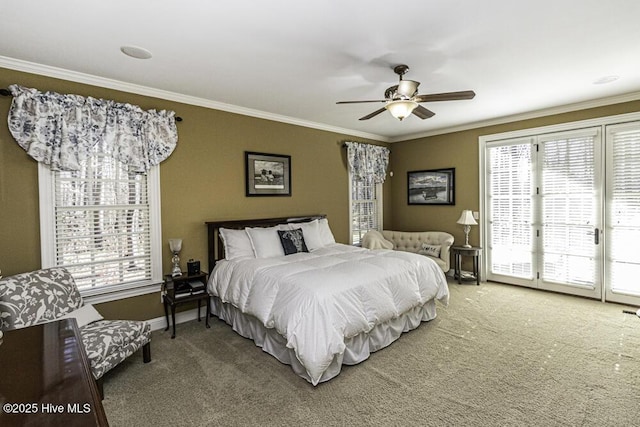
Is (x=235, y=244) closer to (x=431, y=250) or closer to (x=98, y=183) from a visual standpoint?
(x=98, y=183)

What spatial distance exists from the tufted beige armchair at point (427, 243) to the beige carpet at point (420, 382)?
180 cm

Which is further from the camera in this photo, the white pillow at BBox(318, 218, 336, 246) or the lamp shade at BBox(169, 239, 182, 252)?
the white pillow at BBox(318, 218, 336, 246)

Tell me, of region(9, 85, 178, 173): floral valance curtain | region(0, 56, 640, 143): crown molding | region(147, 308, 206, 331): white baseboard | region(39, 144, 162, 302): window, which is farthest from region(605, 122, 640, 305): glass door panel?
region(39, 144, 162, 302): window

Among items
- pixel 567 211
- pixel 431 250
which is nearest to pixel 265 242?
pixel 431 250

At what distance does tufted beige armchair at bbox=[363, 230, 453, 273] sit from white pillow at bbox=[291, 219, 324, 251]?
2.07m

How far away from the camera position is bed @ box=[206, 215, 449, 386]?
8.24ft

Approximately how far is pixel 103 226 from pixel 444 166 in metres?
5.31

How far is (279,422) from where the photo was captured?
6.96 feet

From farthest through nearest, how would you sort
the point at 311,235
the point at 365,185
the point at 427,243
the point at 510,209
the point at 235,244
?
the point at 365,185
the point at 427,243
the point at 510,209
the point at 311,235
the point at 235,244

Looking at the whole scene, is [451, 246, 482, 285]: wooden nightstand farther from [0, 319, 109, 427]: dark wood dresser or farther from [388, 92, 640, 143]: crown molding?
[0, 319, 109, 427]: dark wood dresser

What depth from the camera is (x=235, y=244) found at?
3844mm

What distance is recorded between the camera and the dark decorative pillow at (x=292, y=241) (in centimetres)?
405

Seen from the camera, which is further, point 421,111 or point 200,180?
point 200,180

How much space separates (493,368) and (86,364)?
291 cm
